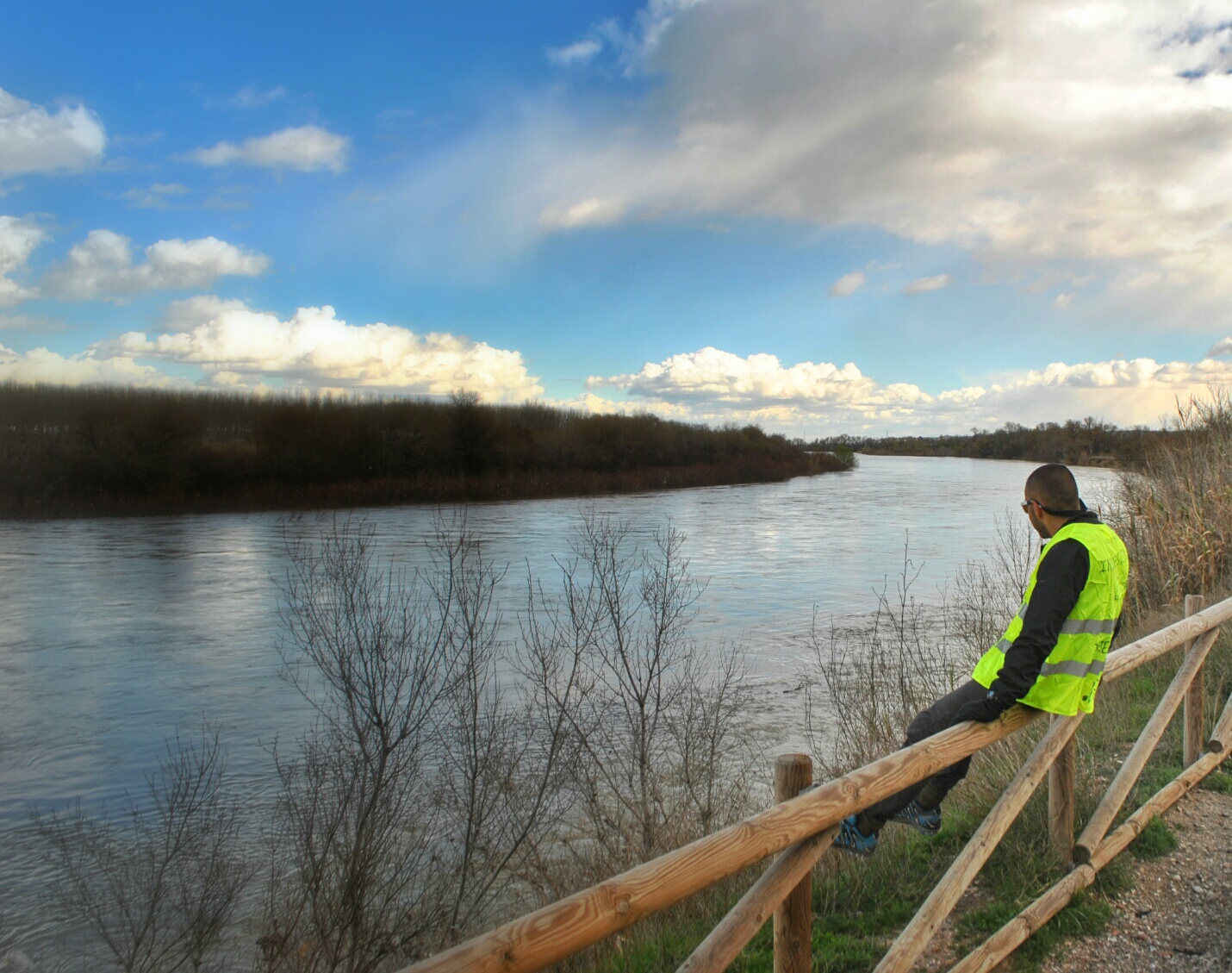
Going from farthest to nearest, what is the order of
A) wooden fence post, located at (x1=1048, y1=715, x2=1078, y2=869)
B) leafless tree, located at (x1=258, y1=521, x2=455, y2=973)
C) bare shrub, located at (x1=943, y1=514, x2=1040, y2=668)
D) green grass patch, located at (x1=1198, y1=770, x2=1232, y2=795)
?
bare shrub, located at (x1=943, y1=514, x2=1040, y2=668)
leafless tree, located at (x1=258, y1=521, x2=455, y2=973)
green grass patch, located at (x1=1198, y1=770, x2=1232, y2=795)
wooden fence post, located at (x1=1048, y1=715, x2=1078, y2=869)

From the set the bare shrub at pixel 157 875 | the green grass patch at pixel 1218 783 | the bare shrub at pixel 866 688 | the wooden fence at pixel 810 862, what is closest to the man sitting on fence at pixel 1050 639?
the wooden fence at pixel 810 862

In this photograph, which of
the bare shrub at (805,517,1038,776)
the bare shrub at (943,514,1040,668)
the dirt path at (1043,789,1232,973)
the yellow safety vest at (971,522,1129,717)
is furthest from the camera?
the bare shrub at (943,514,1040,668)

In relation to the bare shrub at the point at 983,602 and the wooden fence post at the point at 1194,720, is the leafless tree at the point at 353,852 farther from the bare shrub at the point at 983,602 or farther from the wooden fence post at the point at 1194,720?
Result: the bare shrub at the point at 983,602

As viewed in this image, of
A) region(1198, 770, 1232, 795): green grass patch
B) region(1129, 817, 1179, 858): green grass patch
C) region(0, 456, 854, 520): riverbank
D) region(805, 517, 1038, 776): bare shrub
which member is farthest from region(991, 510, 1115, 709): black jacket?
region(0, 456, 854, 520): riverbank

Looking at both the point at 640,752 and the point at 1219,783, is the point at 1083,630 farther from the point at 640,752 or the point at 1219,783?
the point at 640,752

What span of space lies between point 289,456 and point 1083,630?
46.5 meters

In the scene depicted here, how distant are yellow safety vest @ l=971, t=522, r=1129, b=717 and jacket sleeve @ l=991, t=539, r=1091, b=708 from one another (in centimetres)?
5

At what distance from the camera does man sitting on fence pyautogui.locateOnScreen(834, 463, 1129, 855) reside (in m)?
3.18

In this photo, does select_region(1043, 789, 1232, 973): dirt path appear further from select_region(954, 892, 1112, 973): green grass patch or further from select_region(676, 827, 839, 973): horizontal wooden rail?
select_region(676, 827, 839, 973): horizontal wooden rail

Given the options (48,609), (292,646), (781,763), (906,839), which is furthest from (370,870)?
(48,609)

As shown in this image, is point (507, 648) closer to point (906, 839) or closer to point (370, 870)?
point (370, 870)

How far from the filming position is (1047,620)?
3.19 m

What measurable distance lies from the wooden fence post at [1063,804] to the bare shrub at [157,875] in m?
4.78

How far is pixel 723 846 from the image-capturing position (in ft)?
7.39
